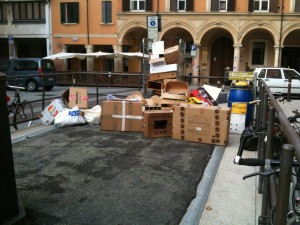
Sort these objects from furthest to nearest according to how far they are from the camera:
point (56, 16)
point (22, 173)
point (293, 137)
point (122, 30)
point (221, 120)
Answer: point (56, 16) → point (122, 30) → point (221, 120) → point (22, 173) → point (293, 137)

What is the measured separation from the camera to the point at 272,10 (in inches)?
930

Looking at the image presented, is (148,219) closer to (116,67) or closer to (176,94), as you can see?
(176,94)

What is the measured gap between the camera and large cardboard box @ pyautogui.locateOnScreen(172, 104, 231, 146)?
629 centimetres

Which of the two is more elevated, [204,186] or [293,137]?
[293,137]

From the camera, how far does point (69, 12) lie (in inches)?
1088

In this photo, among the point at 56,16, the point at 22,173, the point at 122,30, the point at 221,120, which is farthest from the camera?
the point at 56,16

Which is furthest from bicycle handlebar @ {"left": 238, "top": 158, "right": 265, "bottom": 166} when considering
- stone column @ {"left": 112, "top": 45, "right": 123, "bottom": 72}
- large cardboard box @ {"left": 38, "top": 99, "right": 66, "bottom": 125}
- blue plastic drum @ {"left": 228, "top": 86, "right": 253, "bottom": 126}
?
stone column @ {"left": 112, "top": 45, "right": 123, "bottom": 72}

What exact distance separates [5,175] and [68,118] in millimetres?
4789

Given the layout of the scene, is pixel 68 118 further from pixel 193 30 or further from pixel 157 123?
pixel 193 30

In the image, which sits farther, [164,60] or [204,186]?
[164,60]

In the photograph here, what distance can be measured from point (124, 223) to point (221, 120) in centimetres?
337

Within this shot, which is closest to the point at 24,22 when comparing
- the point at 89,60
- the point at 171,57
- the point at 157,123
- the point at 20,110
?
the point at 89,60

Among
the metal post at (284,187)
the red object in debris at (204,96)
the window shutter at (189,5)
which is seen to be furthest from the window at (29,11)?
the metal post at (284,187)

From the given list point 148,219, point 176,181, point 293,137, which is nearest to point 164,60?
point 176,181
